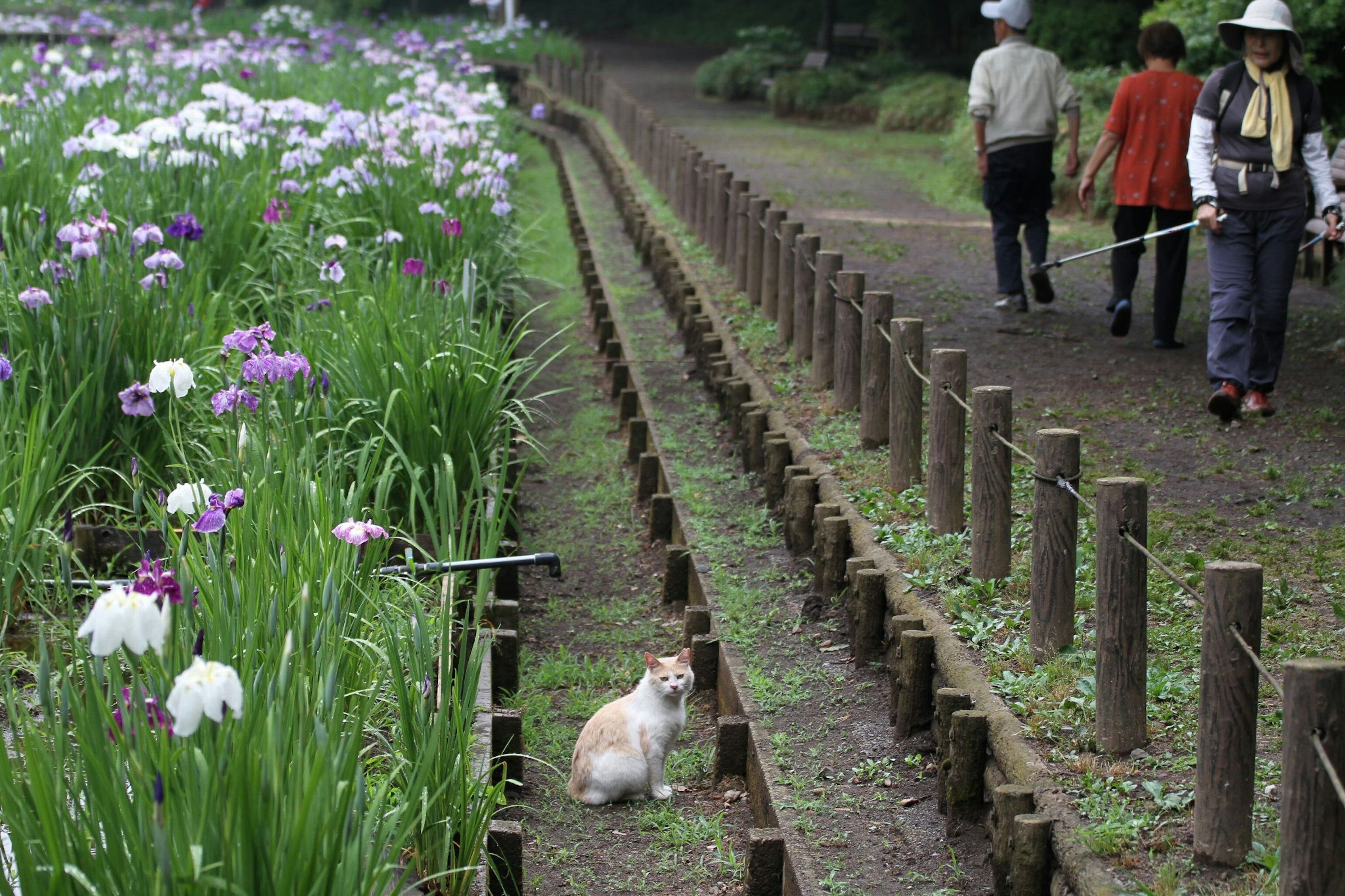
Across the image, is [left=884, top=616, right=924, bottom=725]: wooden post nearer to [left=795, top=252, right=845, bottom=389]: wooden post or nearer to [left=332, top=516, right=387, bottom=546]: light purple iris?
[left=332, top=516, right=387, bottom=546]: light purple iris

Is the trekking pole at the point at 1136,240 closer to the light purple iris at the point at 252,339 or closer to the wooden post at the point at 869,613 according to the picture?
the wooden post at the point at 869,613

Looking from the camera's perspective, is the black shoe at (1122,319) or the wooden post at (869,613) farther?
the black shoe at (1122,319)

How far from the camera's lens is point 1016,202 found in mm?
8547

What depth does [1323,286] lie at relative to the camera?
9500 mm

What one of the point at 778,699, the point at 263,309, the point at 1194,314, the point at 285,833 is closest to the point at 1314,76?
the point at 1194,314

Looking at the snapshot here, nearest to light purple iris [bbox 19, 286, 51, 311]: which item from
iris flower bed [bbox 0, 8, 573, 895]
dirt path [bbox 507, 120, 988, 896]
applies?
iris flower bed [bbox 0, 8, 573, 895]

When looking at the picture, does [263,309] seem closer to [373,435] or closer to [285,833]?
[373,435]

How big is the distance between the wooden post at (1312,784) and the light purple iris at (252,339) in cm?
287

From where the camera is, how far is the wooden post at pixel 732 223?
9.36 m

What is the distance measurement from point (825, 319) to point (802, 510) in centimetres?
160

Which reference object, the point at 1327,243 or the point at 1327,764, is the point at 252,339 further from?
the point at 1327,243

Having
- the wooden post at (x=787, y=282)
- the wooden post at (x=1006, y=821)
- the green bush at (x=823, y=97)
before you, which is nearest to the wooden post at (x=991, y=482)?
the wooden post at (x=1006, y=821)

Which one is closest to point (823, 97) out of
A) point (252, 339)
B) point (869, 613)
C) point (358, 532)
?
point (869, 613)

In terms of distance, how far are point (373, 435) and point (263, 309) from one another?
2.13 metres
